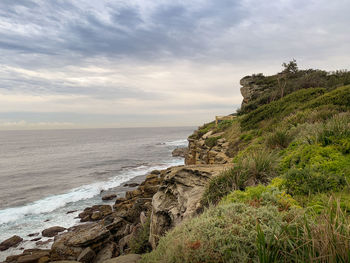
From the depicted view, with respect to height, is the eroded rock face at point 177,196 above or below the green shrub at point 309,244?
below

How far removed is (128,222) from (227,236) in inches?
530

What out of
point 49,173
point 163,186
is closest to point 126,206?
point 163,186

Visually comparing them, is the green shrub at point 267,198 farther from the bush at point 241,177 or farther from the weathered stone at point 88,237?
the weathered stone at point 88,237

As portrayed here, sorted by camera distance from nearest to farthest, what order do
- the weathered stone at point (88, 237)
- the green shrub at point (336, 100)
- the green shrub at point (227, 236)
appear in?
the green shrub at point (227, 236)
the green shrub at point (336, 100)
the weathered stone at point (88, 237)

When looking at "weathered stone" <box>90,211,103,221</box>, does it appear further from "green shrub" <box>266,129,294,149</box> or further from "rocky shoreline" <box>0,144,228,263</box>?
"green shrub" <box>266,129,294,149</box>

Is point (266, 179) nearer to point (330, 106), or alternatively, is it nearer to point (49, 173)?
point (330, 106)

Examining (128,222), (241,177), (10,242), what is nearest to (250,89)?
(128,222)

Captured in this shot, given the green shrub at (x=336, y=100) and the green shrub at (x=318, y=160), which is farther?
the green shrub at (x=336, y=100)

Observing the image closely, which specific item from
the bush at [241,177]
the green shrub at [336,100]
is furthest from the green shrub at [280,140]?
the green shrub at [336,100]

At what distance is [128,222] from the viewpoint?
47.6ft

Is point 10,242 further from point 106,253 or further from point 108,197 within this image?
point 108,197

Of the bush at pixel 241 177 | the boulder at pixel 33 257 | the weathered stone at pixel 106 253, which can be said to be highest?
the bush at pixel 241 177

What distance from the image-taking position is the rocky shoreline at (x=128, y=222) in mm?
6281

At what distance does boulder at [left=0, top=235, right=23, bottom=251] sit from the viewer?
46.1ft
